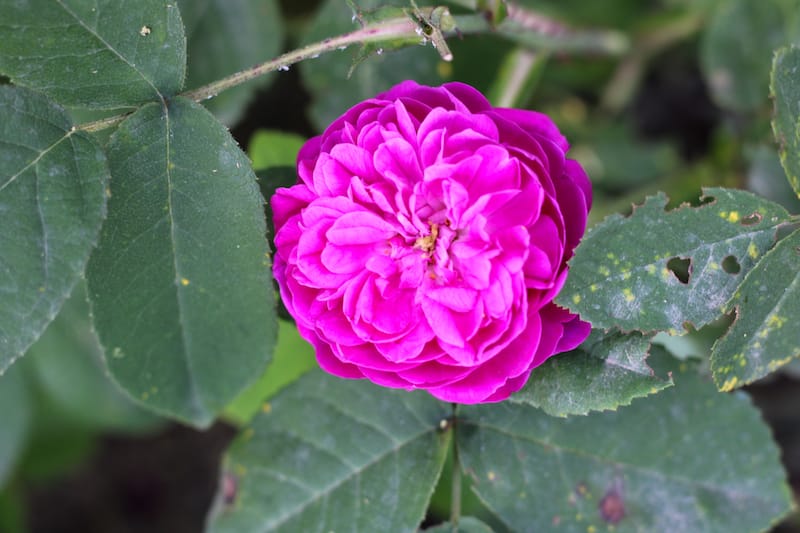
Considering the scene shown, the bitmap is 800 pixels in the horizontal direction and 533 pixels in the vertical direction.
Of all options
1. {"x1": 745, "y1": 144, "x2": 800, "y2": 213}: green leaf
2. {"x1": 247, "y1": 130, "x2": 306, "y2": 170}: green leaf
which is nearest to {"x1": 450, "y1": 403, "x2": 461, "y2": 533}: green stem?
{"x1": 247, "y1": 130, "x2": 306, "y2": 170}: green leaf

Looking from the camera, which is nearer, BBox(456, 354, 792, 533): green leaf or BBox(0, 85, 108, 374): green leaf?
BBox(0, 85, 108, 374): green leaf

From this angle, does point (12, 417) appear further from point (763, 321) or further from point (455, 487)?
point (763, 321)

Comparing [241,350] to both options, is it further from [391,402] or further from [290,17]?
[290,17]

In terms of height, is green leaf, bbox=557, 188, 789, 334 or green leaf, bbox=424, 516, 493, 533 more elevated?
green leaf, bbox=557, 188, 789, 334

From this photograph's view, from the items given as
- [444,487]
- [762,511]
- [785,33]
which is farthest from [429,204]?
[785,33]

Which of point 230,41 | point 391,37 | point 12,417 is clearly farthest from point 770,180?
point 12,417

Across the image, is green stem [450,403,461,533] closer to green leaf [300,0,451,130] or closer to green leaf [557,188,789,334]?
green leaf [557,188,789,334]

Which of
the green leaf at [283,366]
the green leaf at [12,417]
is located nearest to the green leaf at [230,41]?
the green leaf at [283,366]
